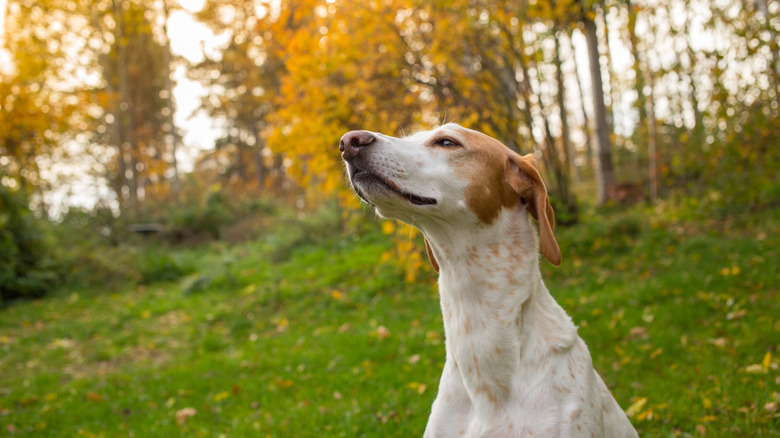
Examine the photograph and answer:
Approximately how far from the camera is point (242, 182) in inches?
1120

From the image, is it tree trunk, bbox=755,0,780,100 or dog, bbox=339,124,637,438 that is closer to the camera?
dog, bbox=339,124,637,438

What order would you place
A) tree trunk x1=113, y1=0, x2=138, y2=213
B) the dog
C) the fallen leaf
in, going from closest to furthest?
the dog, the fallen leaf, tree trunk x1=113, y1=0, x2=138, y2=213

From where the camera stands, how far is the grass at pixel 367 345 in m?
3.93

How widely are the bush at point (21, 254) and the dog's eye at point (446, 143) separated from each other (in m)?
11.0

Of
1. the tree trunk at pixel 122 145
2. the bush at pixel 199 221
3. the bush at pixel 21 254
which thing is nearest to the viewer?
the bush at pixel 21 254

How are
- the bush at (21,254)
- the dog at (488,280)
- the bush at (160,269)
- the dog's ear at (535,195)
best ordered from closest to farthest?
the dog at (488,280) < the dog's ear at (535,195) < the bush at (21,254) < the bush at (160,269)

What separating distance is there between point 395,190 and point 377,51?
5566mm

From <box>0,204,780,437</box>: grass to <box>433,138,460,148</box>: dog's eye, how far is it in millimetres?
2212

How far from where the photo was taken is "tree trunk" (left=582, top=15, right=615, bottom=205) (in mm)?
10883

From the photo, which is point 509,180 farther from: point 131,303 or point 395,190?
point 131,303

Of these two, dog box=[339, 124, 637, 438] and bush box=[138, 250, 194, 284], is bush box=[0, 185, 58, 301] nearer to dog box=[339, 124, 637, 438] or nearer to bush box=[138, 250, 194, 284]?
bush box=[138, 250, 194, 284]

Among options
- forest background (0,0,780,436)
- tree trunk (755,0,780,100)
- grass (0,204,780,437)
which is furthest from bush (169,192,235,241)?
tree trunk (755,0,780,100)

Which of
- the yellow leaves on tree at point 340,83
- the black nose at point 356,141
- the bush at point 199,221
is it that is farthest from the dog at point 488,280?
the bush at point 199,221

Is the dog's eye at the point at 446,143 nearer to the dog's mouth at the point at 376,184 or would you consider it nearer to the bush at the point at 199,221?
the dog's mouth at the point at 376,184
